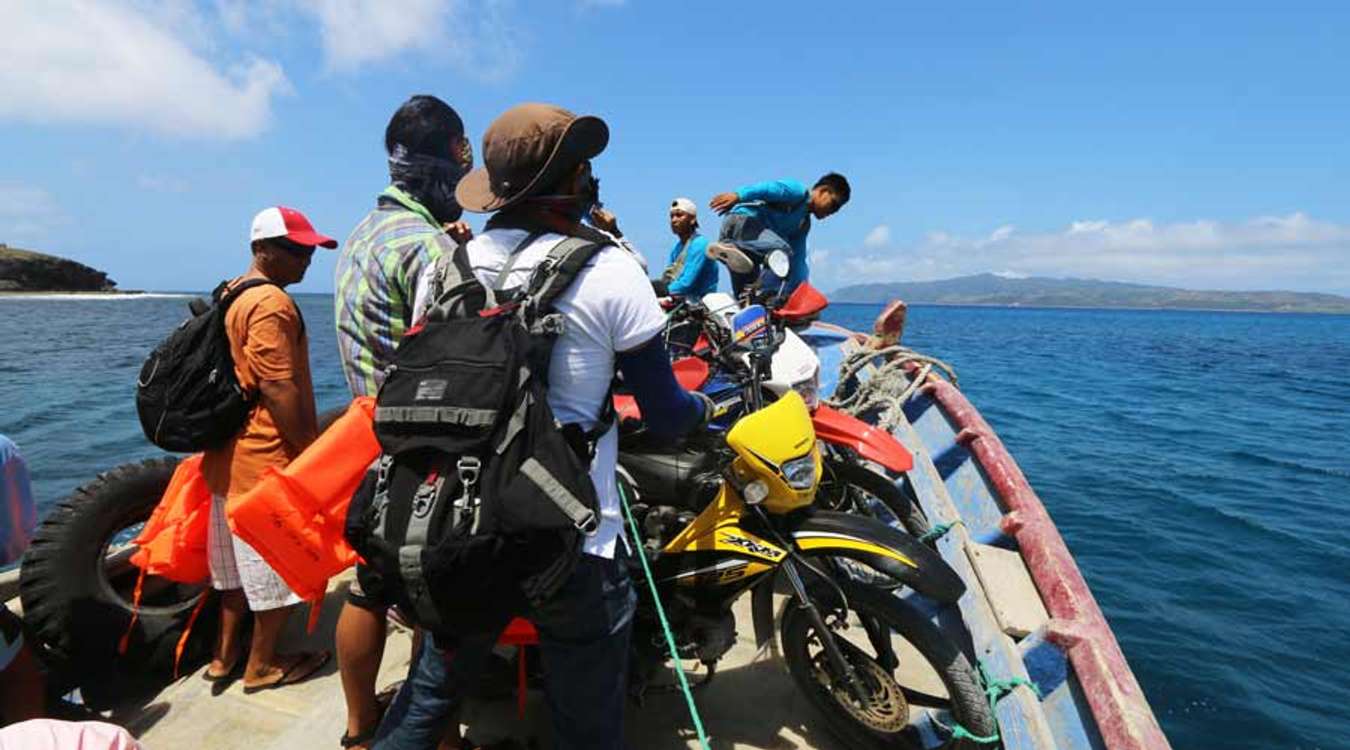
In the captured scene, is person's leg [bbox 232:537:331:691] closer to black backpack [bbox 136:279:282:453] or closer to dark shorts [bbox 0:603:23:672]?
black backpack [bbox 136:279:282:453]

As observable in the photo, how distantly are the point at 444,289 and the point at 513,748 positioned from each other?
67.7 inches

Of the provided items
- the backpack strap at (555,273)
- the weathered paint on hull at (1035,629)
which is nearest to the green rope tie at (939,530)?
the weathered paint on hull at (1035,629)

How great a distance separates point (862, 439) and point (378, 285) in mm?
2011

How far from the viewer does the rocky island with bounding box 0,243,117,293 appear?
68.2 m

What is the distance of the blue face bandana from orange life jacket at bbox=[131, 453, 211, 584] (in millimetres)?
1400

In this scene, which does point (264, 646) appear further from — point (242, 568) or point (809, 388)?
point (809, 388)

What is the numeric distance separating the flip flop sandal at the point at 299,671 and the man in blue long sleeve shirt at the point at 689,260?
3.39 m

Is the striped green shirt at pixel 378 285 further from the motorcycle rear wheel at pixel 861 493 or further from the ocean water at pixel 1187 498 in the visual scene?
the ocean water at pixel 1187 498

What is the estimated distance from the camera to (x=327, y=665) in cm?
291

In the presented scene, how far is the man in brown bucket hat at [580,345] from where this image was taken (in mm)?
1456

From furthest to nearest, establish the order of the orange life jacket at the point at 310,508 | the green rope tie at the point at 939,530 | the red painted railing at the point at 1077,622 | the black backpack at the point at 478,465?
the green rope tie at the point at 939,530 < the orange life jacket at the point at 310,508 < the red painted railing at the point at 1077,622 < the black backpack at the point at 478,465

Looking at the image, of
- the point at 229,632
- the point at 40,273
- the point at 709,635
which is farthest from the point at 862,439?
the point at 40,273

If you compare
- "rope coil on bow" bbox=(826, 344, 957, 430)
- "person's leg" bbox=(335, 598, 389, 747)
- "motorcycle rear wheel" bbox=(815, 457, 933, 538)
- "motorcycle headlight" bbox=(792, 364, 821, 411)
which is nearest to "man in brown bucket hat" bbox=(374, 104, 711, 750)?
"person's leg" bbox=(335, 598, 389, 747)

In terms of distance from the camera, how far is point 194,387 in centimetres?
242
